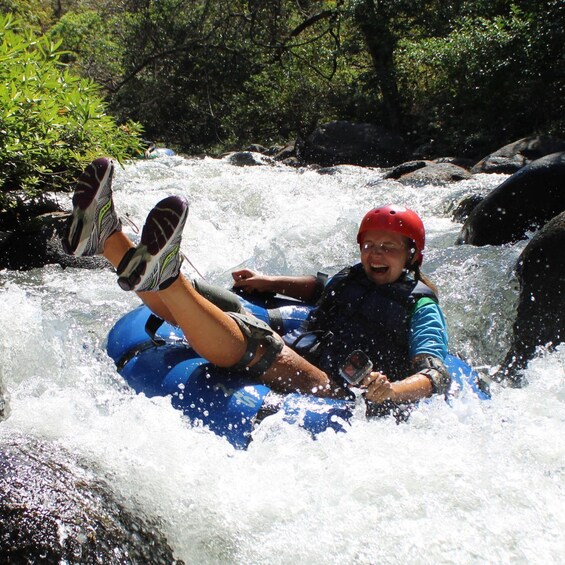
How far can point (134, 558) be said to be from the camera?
81.7 inches

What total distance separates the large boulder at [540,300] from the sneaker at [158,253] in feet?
7.27

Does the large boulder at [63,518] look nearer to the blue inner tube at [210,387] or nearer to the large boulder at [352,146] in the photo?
the blue inner tube at [210,387]

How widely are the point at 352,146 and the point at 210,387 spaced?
12.0 meters

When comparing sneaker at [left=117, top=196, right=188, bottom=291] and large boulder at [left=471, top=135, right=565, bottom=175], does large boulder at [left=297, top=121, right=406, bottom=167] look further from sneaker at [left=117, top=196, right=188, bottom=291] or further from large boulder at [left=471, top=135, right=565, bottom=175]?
sneaker at [left=117, top=196, right=188, bottom=291]

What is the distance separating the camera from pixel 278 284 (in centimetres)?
396

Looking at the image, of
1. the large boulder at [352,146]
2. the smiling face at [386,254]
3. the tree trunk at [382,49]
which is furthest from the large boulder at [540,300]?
the tree trunk at [382,49]

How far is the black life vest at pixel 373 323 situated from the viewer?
3.30 metres

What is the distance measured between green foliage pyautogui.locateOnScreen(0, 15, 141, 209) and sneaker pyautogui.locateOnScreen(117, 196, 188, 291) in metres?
3.01

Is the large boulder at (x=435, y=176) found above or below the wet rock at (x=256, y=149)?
above

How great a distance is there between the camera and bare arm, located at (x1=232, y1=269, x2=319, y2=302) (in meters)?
3.95

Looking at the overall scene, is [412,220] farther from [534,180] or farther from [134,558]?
[534,180]

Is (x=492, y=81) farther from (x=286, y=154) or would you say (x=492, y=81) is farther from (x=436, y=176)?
(x=286, y=154)

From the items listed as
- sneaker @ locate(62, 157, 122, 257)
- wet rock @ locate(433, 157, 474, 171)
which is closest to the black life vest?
sneaker @ locate(62, 157, 122, 257)

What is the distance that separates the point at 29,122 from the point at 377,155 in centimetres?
950
